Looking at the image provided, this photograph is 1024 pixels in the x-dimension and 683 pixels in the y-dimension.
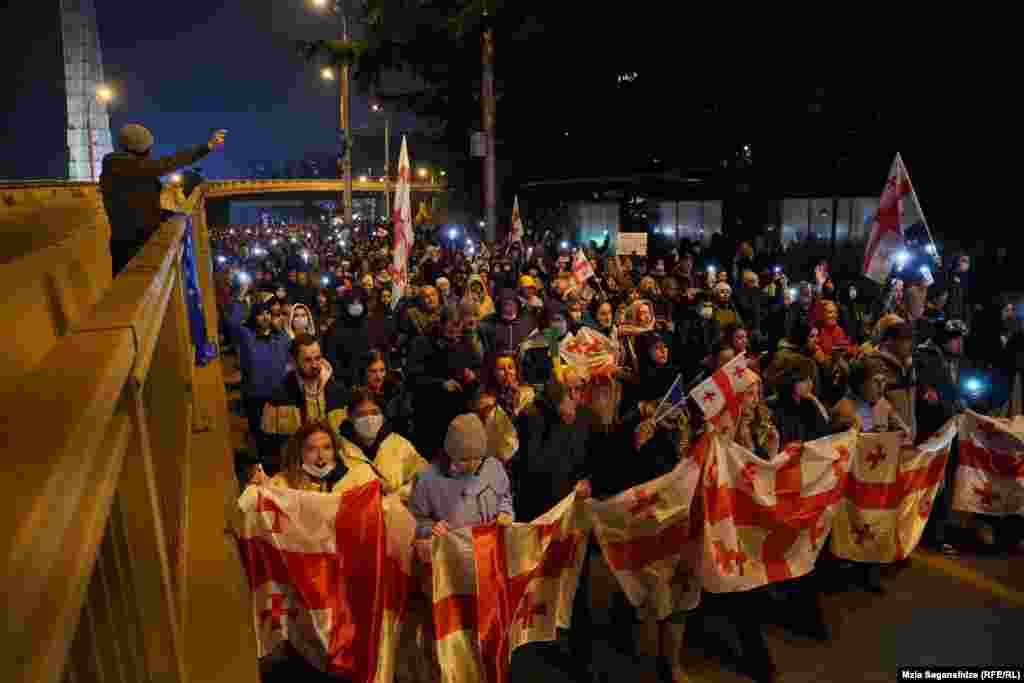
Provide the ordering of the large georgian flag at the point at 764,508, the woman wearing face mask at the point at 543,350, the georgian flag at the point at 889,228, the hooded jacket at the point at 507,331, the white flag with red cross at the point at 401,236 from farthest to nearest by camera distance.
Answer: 1. the white flag with red cross at the point at 401,236
2. the georgian flag at the point at 889,228
3. the hooded jacket at the point at 507,331
4. the woman wearing face mask at the point at 543,350
5. the large georgian flag at the point at 764,508

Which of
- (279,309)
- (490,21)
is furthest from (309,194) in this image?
(279,309)

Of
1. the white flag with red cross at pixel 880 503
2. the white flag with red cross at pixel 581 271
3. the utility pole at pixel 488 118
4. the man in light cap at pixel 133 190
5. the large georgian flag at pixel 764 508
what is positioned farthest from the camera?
the utility pole at pixel 488 118

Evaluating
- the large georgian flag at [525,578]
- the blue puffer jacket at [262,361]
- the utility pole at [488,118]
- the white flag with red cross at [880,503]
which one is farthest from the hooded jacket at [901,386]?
the utility pole at [488,118]

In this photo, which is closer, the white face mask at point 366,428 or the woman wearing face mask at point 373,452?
the woman wearing face mask at point 373,452

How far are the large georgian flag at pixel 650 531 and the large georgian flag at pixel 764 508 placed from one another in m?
0.15

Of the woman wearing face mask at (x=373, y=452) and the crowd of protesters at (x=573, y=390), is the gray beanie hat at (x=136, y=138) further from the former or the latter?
the woman wearing face mask at (x=373, y=452)

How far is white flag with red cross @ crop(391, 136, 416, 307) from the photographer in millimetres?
11031

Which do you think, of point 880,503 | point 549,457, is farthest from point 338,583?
point 880,503

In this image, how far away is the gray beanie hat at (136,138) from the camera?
5.61 m

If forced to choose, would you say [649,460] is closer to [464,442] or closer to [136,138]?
[464,442]

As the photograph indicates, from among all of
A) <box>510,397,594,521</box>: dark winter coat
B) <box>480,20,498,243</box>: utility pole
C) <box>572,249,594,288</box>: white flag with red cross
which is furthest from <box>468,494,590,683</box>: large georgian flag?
<box>480,20,498,243</box>: utility pole

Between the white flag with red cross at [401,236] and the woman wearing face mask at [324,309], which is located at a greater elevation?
the white flag with red cross at [401,236]

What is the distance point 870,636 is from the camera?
559 cm

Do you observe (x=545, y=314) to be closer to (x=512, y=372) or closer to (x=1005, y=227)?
(x=512, y=372)
